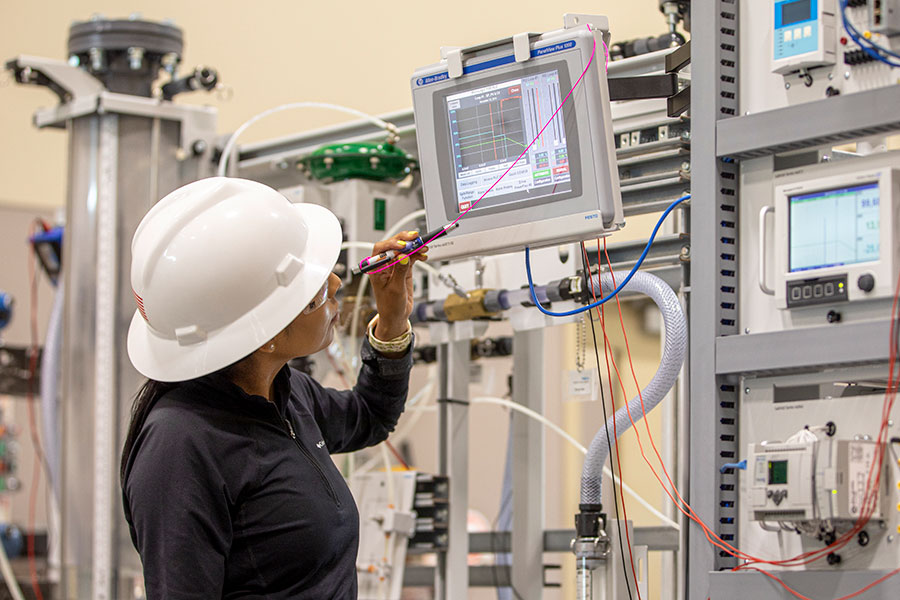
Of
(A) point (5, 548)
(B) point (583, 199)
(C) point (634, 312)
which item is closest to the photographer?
(B) point (583, 199)

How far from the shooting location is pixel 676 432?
2838 millimetres

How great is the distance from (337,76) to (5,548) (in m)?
2.44

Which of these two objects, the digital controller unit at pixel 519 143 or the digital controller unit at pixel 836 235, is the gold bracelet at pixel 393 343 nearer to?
the digital controller unit at pixel 519 143

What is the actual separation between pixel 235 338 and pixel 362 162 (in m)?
1.43

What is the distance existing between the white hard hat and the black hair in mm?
33

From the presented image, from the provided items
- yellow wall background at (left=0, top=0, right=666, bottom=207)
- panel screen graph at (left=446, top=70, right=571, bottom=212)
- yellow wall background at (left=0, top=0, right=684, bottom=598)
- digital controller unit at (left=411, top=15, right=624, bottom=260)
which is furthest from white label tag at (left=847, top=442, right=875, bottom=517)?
yellow wall background at (left=0, top=0, right=666, bottom=207)

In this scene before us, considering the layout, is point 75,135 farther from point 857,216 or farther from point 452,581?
point 857,216

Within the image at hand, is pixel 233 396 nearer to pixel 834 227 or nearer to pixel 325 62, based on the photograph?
pixel 834 227

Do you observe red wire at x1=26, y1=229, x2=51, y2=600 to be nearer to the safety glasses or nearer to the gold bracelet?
the gold bracelet

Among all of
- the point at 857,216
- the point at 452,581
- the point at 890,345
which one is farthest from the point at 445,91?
the point at 452,581

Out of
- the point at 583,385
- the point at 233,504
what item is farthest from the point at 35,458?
the point at 233,504

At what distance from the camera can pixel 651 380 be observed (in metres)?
2.21

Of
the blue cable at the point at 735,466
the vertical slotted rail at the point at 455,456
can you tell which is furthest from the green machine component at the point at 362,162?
the blue cable at the point at 735,466

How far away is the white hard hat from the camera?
1900 mm
